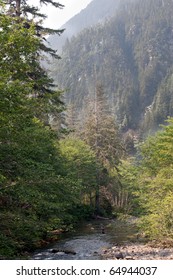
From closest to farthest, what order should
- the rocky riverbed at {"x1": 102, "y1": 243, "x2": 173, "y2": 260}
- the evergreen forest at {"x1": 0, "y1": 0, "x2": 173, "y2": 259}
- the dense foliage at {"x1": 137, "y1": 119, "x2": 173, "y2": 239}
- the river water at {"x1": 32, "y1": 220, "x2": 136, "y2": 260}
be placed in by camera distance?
the evergreen forest at {"x1": 0, "y1": 0, "x2": 173, "y2": 259}, the rocky riverbed at {"x1": 102, "y1": 243, "x2": 173, "y2": 260}, the river water at {"x1": 32, "y1": 220, "x2": 136, "y2": 260}, the dense foliage at {"x1": 137, "y1": 119, "x2": 173, "y2": 239}

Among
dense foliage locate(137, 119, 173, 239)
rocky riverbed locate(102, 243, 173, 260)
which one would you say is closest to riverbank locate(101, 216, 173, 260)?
rocky riverbed locate(102, 243, 173, 260)

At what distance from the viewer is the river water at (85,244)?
17.1m

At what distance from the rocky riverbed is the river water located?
2.01ft

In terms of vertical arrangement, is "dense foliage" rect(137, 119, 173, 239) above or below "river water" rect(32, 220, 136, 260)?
above

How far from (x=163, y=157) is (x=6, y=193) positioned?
44.0ft

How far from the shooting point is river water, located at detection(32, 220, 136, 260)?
17.1m

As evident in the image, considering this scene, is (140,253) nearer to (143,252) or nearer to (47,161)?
(143,252)

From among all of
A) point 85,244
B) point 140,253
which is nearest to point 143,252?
point 140,253

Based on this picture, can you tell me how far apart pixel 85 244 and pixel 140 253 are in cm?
473

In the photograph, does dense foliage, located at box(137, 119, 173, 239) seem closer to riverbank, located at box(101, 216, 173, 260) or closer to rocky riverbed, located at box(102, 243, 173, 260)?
riverbank, located at box(101, 216, 173, 260)

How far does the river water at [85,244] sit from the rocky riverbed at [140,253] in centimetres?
61

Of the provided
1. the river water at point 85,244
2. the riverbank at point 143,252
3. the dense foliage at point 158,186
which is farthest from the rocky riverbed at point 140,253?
the dense foliage at point 158,186

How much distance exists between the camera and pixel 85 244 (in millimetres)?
21422

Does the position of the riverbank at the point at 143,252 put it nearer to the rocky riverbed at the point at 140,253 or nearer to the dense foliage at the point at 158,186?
the rocky riverbed at the point at 140,253
